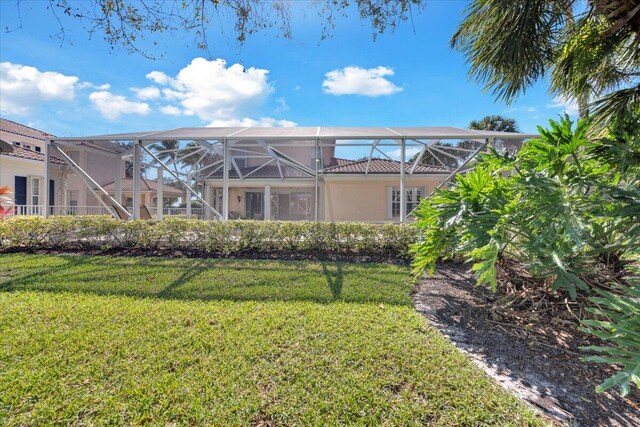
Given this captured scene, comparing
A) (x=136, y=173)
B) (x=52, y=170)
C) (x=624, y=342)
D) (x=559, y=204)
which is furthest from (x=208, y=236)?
(x=52, y=170)

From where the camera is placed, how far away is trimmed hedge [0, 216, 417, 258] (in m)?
7.57

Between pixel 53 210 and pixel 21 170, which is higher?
pixel 21 170

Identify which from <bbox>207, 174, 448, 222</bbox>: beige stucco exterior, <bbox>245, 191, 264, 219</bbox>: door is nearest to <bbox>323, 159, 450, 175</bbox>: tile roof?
<bbox>207, 174, 448, 222</bbox>: beige stucco exterior

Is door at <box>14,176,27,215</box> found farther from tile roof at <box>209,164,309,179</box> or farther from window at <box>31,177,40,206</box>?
tile roof at <box>209,164,309,179</box>

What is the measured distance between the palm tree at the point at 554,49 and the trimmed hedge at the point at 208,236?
3.87 meters

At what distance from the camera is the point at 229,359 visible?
2959 millimetres

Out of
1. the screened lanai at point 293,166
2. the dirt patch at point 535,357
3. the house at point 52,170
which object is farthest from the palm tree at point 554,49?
the house at point 52,170

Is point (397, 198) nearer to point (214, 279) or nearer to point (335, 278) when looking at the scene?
point (335, 278)

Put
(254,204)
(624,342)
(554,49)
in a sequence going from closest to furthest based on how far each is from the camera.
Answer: (624,342), (554,49), (254,204)

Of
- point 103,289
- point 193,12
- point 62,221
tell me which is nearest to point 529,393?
point 193,12

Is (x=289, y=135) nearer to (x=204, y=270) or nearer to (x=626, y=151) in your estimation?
(x=204, y=270)

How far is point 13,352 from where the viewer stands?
3.02 metres

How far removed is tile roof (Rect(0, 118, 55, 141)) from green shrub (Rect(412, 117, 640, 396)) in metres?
19.6

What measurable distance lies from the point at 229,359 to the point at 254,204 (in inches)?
633
